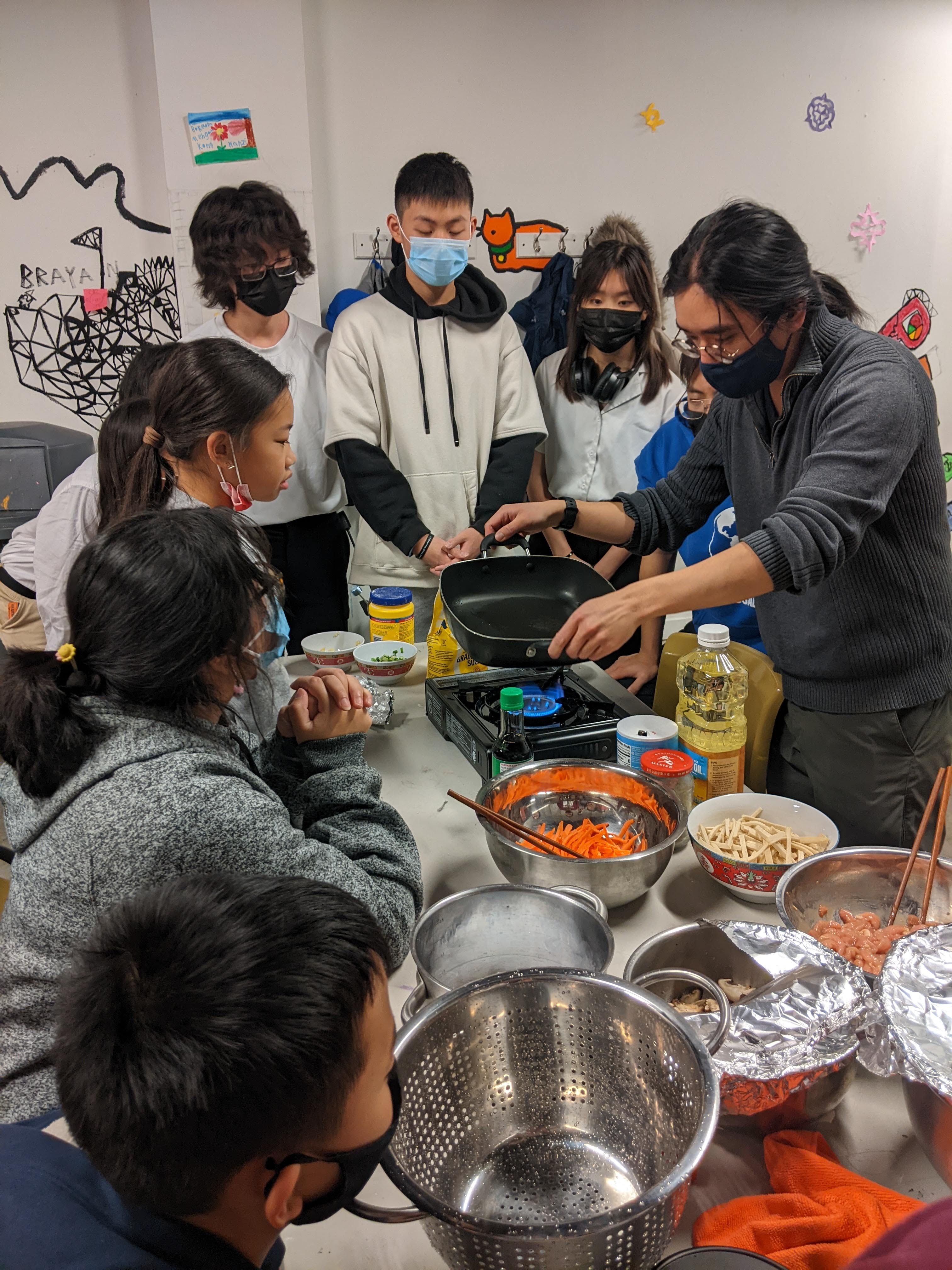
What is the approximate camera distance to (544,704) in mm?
1694

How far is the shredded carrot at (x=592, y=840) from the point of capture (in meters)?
1.26

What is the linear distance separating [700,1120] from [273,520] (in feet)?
7.80

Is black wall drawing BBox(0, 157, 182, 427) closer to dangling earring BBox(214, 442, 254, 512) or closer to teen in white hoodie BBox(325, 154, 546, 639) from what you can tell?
teen in white hoodie BBox(325, 154, 546, 639)

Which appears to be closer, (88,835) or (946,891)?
(88,835)

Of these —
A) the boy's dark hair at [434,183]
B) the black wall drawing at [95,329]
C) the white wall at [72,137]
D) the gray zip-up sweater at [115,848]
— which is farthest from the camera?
the black wall drawing at [95,329]

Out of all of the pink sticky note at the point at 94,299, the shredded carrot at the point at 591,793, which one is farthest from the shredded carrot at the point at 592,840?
the pink sticky note at the point at 94,299

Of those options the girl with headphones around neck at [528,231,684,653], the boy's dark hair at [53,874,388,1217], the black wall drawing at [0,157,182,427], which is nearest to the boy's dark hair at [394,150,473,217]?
the girl with headphones around neck at [528,231,684,653]

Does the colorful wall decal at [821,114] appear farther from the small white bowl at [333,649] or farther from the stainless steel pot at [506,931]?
the stainless steel pot at [506,931]

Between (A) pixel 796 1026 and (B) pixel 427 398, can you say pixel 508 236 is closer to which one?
(B) pixel 427 398

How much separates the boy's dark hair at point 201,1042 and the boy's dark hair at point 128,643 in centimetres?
32

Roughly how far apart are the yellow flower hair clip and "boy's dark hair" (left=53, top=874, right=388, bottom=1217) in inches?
14.9

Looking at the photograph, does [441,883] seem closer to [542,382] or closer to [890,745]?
[890,745]

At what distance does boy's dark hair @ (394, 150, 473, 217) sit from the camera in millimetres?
2525

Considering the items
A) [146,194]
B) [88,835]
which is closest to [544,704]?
[88,835]
